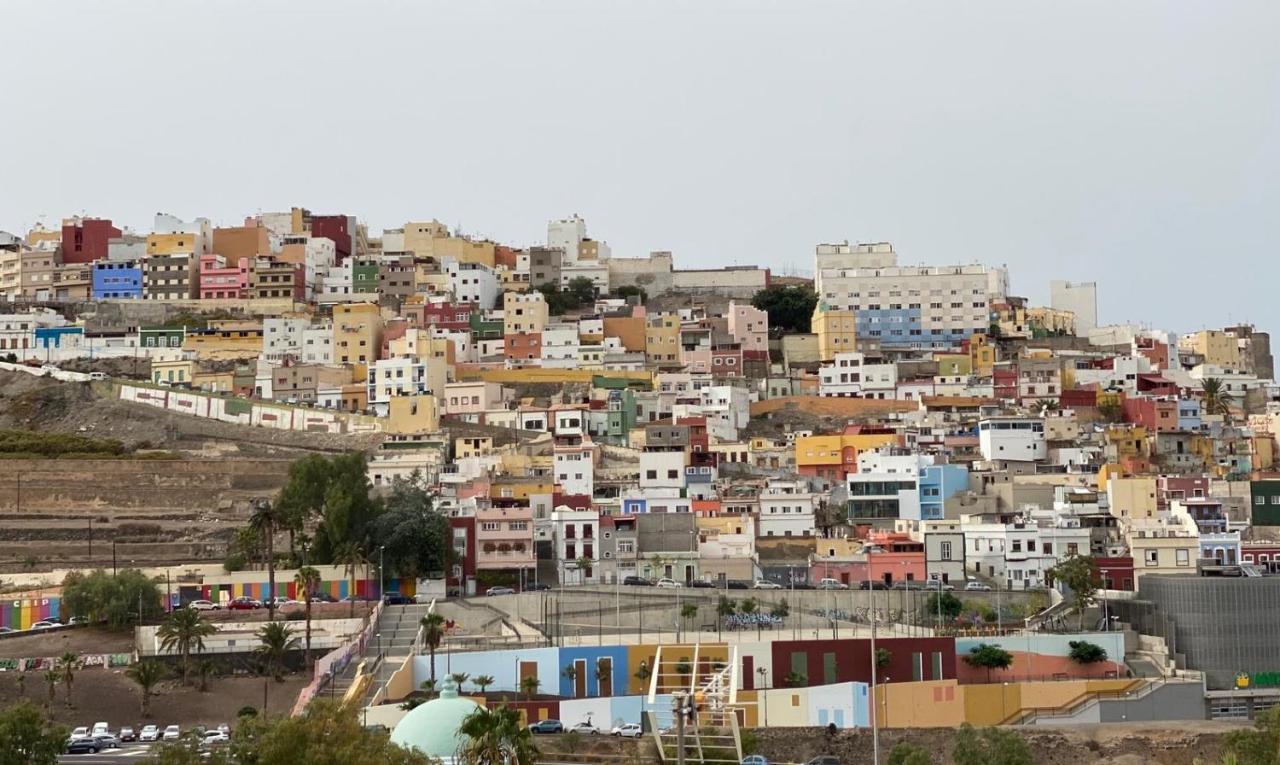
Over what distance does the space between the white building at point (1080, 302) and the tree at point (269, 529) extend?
45263 mm

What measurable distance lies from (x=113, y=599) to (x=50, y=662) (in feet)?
11.6

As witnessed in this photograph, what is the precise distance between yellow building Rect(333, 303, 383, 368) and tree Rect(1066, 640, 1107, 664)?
34813 millimetres

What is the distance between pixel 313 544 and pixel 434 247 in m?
37.3

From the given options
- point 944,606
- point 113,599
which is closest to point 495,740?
point 113,599

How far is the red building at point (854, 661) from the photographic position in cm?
4434

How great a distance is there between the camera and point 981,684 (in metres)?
44.5

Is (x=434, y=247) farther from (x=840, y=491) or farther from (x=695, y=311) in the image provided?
(x=840, y=491)

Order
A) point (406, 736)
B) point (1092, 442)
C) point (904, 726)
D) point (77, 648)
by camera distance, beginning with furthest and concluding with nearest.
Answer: point (1092, 442) < point (77, 648) < point (904, 726) < point (406, 736)

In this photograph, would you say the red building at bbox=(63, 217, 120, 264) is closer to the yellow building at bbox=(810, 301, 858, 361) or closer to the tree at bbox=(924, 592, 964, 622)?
the yellow building at bbox=(810, 301, 858, 361)

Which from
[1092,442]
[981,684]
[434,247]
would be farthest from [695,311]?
[981,684]

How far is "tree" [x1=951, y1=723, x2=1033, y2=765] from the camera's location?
3681 centimetres

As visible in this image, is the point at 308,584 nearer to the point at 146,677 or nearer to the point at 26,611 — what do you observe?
the point at 146,677

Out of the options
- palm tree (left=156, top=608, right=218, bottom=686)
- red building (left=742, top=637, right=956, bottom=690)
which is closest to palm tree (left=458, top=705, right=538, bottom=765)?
red building (left=742, top=637, right=956, bottom=690)

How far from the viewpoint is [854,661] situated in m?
44.7
